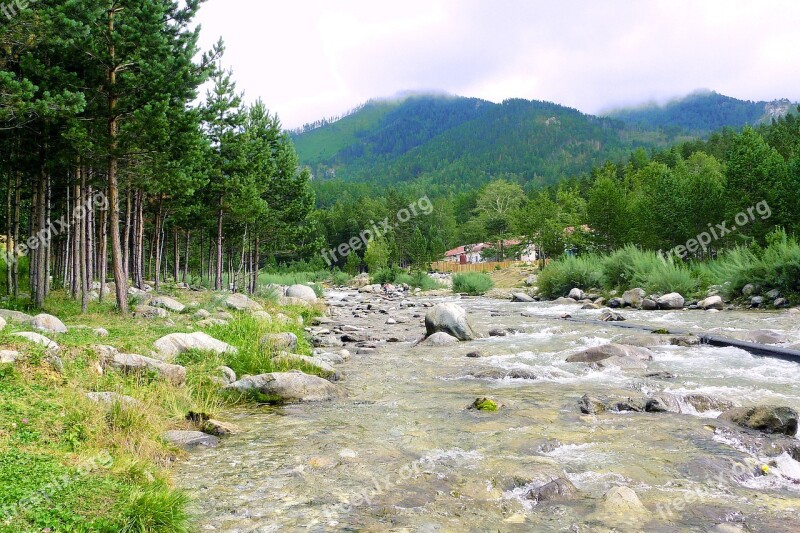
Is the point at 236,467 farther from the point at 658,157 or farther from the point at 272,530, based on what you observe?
Result: the point at 658,157

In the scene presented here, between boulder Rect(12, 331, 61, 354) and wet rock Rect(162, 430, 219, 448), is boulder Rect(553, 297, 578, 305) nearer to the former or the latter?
wet rock Rect(162, 430, 219, 448)

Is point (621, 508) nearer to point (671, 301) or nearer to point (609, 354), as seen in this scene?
point (609, 354)

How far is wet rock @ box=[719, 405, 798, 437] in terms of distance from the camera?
5793mm

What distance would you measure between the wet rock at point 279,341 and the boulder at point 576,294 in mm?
20132

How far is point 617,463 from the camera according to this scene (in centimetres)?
524

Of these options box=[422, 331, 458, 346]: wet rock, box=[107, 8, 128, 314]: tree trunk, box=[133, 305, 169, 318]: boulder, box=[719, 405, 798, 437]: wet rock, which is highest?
box=[107, 8, 128, 314]: tree trunk

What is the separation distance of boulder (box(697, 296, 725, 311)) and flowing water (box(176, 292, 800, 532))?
11.3 metres

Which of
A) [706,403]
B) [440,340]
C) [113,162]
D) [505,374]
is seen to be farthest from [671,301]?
[113,162]

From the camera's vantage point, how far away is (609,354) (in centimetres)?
1064

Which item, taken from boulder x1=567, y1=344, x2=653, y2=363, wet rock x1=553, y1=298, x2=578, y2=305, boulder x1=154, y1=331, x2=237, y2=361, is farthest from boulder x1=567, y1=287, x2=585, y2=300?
boulder x1=154, y1=331, x2=237, y2=361

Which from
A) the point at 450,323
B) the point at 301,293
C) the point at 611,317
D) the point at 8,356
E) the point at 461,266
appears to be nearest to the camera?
the point at 8,356

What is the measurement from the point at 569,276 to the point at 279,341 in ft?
76.6

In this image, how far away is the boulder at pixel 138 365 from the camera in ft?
24.3

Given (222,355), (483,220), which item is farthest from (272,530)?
(483,220)
